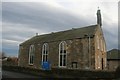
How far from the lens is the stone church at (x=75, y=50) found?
3794cm

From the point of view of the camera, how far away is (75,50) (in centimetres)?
3981

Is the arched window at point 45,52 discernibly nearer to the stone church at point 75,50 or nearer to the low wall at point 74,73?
the stone church at point 75,50

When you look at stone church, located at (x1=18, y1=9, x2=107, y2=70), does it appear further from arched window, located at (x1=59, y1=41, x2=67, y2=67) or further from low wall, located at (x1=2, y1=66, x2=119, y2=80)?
low wall, located at (x1=2, y1=66, x2=119, y2=80)

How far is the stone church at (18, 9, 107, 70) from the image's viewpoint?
3794 centimetres

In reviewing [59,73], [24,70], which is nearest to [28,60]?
[24,70]

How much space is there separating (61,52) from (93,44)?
7935mm

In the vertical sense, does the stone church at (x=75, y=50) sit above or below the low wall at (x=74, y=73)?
above

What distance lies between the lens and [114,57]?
189 ft

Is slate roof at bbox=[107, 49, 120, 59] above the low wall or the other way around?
above

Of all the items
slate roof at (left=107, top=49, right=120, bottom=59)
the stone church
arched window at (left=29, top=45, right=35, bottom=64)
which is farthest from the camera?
slate roof at (left=107, top=49, right=120, bottom=59)

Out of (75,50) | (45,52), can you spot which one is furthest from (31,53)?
(75,50)

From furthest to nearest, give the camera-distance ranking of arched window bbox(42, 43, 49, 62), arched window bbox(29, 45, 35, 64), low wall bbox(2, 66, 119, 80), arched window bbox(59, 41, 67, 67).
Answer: arched window bbox(29, 45, 35, 64)
arched window bbox(42, 43, 49, 62)
arched window bbox(59, 41, 67, 67)
low wall bbox(2, 66, 119, 80)

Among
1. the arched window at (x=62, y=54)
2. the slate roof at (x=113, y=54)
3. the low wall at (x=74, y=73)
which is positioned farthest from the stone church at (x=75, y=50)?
the slate roof at (x=113, y=54)

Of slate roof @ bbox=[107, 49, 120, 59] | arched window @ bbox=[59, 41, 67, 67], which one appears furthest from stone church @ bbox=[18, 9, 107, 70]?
slate roof @ bbox=[107, 49, 120, 59]
